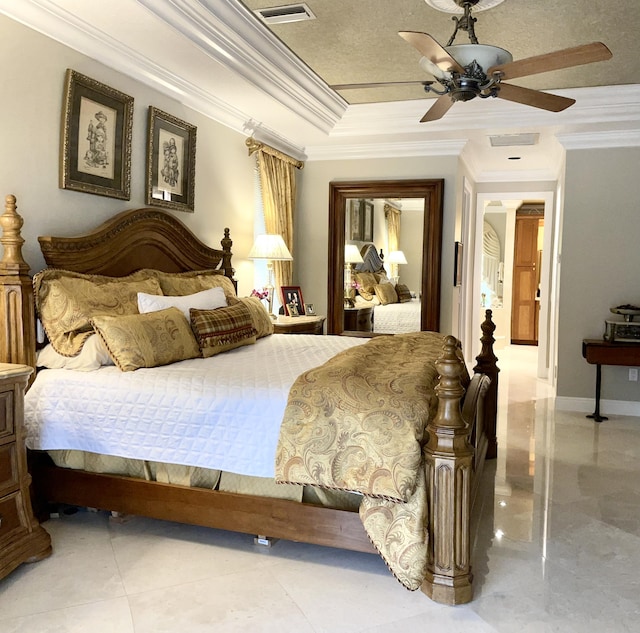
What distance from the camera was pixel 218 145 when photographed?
181 inches

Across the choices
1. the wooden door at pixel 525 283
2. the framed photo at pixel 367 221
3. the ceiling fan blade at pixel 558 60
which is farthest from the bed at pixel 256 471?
the wooden door at pixel 525 283

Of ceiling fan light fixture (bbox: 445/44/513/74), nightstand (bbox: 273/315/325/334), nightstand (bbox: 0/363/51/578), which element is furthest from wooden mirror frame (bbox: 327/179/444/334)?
nightstand (bbox: 0/363/51/578)

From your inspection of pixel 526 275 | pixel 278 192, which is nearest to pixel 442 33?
pixel 278 192

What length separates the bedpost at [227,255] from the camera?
454 cm

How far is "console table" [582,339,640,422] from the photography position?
483 centimetres

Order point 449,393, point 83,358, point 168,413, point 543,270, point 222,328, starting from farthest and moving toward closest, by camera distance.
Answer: point 543,270 → point 222,328 → point 83,358 → point 168,413 → point 449,393

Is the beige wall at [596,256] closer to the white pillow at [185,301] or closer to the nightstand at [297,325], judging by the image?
the nightstand at [297,325]

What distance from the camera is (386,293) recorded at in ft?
19.0

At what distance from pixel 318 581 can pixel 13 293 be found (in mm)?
1824

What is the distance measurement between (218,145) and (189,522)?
3041mm

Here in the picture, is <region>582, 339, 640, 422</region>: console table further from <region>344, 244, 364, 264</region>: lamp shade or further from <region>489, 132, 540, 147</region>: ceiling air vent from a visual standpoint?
<region>344, 244, 364, 264</region>: lamp shade

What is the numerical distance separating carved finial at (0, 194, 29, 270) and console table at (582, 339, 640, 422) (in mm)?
4318

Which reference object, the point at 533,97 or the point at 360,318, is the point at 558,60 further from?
the point at 360,318

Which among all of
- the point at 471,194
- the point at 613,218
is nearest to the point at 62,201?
the point at 613,218
